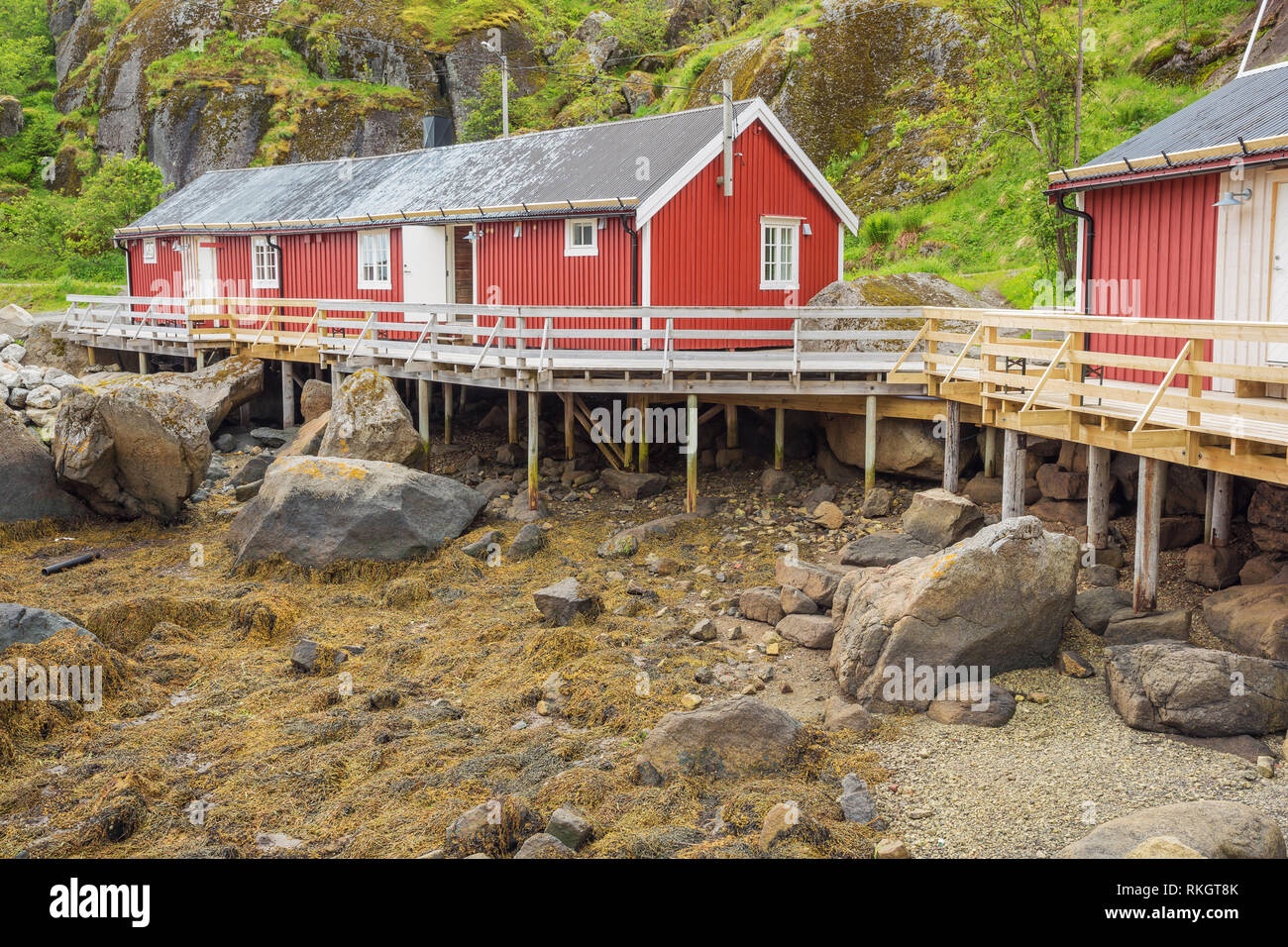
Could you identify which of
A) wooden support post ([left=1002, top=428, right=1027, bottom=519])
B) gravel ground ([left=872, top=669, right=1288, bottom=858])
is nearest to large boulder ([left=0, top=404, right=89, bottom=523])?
wooden support post ([left=1002, top=428, right=1027, bottom=519])

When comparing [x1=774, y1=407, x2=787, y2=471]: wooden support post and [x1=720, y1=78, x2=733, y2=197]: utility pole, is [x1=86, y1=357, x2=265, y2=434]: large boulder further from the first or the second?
[x1=774, y1=407, x2=787, y2=471]: wooden support post

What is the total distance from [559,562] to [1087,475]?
6670 millimetres

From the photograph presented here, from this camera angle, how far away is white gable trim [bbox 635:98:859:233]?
19.6m

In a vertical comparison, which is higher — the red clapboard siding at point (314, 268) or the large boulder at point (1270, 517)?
the red clapboard siding at point (314, 268)

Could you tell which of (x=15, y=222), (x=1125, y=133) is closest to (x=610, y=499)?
(x=1125, y=133)

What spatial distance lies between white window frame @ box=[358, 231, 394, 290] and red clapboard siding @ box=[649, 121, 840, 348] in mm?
7024

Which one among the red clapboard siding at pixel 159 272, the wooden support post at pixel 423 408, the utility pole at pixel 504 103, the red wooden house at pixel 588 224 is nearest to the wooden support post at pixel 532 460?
the red wooden house at pixel 588 224

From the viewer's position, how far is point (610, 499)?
18.5 metres

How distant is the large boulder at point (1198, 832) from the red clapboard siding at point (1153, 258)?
22.7 feet

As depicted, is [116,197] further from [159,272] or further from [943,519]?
[943,519]

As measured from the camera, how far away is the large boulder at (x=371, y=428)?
19.2m

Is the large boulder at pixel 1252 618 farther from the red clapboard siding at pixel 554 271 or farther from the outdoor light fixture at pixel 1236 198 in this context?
the red clapboard siding at pixel 554 271

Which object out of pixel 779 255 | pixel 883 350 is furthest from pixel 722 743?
pixel 779 255
